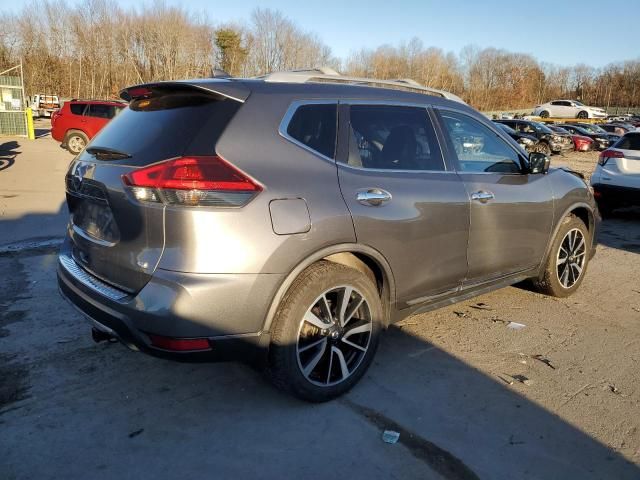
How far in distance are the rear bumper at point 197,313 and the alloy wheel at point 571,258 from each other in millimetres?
3300

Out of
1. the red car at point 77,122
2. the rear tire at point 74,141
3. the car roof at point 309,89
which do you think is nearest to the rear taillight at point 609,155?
the car roof at point 309,89

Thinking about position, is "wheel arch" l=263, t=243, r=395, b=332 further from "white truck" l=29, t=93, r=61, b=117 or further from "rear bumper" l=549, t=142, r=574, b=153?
"white truck" l=29, t=93, r=61, b=117

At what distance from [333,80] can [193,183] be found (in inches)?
49.1

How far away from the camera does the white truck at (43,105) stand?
4238cm

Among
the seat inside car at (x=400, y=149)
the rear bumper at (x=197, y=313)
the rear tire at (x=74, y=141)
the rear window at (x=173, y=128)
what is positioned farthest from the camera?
the rear tire at (x=74, y=141)

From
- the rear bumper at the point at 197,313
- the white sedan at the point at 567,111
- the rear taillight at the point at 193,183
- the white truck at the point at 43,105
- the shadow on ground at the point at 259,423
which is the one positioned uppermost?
the white sedan at the point at 567,111

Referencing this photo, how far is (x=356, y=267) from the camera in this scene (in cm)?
322

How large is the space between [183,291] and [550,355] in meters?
2.77

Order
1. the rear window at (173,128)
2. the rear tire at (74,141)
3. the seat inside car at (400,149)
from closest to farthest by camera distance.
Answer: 1. the rear window at (173,128)
2. the seat inside car at (400,149)
3. the rear tire at (74,141)

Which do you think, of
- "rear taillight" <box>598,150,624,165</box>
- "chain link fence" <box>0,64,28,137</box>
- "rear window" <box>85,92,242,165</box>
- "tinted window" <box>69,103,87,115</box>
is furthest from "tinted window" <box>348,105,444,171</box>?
"chain link fence" <box>0,64,28,137</box>

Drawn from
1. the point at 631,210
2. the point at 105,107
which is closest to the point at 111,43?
the point at 105,107

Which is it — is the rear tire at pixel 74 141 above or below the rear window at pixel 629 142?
below

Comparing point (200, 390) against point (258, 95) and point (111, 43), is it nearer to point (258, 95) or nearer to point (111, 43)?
point (258, 95)

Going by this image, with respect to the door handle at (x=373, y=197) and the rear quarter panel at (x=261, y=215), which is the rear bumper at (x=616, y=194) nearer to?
the door handle at (x=373, y=197)
